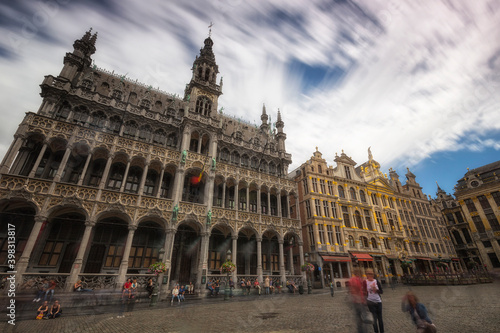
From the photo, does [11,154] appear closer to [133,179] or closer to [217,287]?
[133,179]

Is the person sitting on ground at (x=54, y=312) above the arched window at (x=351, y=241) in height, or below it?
below

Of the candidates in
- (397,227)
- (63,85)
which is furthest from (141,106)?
(397,227)

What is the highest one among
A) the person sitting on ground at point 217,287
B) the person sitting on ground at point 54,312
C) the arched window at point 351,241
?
the arched window at point 351,241

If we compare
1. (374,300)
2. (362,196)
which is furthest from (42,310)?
(362,196)

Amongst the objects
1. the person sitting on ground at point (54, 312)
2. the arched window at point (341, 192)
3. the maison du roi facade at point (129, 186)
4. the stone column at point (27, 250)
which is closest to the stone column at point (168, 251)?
the maison du roi facade at point (129, 186)

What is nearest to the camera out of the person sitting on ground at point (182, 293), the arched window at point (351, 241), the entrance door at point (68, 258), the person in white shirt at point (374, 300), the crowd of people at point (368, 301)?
the crowd of people at point (368, 301)

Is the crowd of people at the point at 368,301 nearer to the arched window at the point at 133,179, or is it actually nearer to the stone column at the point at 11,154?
the arched window at the point at 133,179

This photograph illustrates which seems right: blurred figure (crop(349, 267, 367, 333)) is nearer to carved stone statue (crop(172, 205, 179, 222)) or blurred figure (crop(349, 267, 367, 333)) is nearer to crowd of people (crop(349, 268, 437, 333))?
crowd of people (crop(349, 268, 437, 333))

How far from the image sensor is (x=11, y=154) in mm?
16953

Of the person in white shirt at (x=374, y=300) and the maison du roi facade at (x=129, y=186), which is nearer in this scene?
the person in white shirt at (x=374, y=300)

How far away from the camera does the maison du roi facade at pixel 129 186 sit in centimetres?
1733

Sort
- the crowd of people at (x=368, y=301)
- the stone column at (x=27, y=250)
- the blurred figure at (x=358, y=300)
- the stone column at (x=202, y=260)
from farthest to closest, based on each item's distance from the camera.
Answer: the stone column at (x=202, y=260), the stone column at (x=27, y=250), the blurred figure at (x=358, y=300), the crowd of people at (x=368, y=301)

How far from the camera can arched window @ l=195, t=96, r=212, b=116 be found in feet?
94.3

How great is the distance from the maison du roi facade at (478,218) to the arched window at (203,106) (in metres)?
53.3
